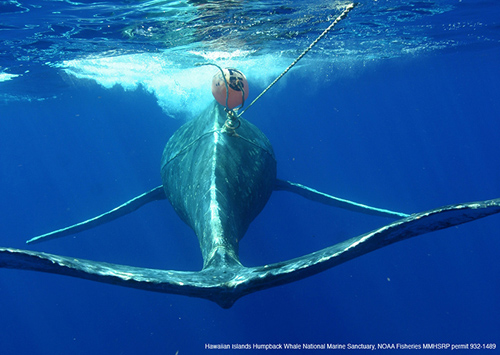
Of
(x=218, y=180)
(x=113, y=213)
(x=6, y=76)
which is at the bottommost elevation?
(x=113, y=213)

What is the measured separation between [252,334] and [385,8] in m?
15.7

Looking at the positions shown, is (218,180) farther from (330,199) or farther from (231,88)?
(330,199)

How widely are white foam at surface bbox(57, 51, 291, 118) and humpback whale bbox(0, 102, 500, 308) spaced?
488 inches

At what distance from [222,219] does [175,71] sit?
20995 millimetres

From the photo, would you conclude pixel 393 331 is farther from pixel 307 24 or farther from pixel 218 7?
pixel 218 7

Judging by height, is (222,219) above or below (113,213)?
above

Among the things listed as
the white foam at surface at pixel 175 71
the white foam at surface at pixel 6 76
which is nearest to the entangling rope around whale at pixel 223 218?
the white foam at surface at pixel 175 71

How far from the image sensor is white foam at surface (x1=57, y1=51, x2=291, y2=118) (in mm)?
18688

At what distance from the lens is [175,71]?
23.3 meters

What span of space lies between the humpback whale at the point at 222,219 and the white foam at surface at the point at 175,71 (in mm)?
12388

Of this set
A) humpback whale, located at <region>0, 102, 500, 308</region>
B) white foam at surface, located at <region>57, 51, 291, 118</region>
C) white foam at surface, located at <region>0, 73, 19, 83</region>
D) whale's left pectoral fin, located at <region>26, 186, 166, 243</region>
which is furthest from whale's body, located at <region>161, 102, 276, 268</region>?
white foam at surface, located at <region>0, 73, 19, 83</region>

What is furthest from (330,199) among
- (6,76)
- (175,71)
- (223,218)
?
(6,76)

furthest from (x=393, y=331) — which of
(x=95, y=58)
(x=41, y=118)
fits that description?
(x=41, y=118)

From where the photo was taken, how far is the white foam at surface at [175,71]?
1869 centimetres
